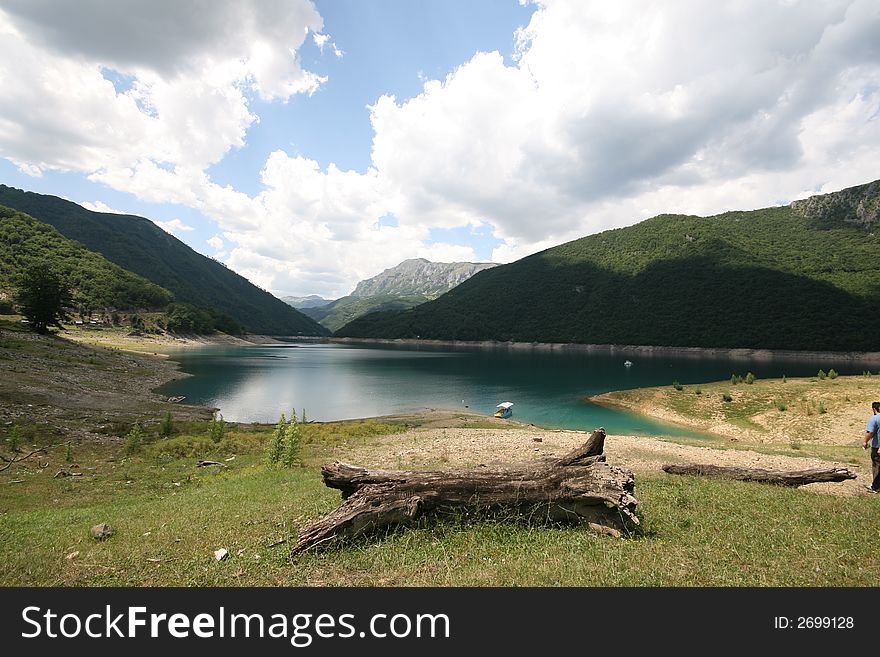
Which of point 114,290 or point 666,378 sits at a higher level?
point 114,290

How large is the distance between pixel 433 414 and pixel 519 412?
11.4 m

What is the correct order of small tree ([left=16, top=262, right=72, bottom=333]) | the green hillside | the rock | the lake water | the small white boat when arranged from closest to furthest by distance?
the rock → the lake water → the small white boat → small tree ([left=16, top=262, right=72, bottom=333]) → the green hillside

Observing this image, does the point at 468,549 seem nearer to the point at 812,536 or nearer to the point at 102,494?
the point at 812,536

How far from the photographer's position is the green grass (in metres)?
6.36

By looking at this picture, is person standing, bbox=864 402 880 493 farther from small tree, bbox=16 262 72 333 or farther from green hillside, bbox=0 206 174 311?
green hillside, bbox=0 206 174 311

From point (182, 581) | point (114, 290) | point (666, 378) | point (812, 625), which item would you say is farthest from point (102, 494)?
point (114, 290)

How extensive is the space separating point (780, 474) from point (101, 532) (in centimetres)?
1957

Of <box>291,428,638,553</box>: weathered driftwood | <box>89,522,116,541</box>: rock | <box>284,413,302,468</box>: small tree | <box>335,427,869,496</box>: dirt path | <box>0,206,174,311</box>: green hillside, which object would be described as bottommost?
<box>335,427,869,496</box>: dirt path

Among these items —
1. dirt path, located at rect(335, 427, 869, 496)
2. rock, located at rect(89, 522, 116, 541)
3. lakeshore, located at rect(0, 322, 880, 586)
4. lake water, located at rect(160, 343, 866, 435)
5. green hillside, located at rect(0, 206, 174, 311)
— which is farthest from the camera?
green hillside, located at rect(0, 206, 174, 311)

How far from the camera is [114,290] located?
492 feet

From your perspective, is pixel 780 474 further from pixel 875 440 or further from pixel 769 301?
pixel 769 301

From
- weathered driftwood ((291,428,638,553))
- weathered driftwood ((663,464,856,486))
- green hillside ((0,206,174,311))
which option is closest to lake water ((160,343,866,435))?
weathered driftwood ((663,464,856,486))

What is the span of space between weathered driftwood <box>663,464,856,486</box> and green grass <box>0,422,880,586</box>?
97cm

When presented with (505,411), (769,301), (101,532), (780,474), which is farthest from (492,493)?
(769,301)
